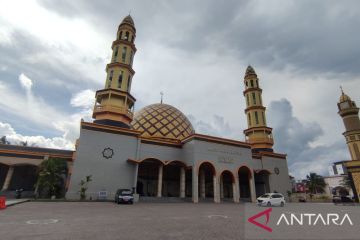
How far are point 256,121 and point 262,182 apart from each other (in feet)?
31.9

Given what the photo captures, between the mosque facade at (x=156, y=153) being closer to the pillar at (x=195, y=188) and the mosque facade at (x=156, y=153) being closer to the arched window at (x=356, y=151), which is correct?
the pillar at (x=195, y=188)

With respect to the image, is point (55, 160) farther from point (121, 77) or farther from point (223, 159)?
point (223, 159)

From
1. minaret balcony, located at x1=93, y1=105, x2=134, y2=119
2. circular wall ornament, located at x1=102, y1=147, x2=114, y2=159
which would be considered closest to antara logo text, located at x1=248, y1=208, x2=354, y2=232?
circular wall ornament, located at x1=102, y1=147, x2=114, y2=159

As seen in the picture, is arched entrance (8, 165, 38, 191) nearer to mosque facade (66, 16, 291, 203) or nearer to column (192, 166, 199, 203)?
mosque facade (66, 16, 291, 203)

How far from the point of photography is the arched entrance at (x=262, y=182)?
29766 mm

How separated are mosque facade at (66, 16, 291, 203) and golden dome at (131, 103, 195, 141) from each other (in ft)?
0.56

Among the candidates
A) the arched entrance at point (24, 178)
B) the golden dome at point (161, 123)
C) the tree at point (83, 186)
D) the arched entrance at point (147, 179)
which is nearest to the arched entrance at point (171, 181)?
the arched entrance at point (147, 179)

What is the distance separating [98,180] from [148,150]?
6.43 meters

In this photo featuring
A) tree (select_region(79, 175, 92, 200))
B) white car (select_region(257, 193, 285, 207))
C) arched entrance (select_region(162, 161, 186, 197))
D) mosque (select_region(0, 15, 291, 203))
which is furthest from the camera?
arched entrance (select_region(162, 161, 186, 197))

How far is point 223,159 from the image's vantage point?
80.7 feet

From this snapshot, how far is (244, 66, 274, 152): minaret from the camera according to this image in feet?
105

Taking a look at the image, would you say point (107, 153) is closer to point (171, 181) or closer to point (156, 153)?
point (156, 153)

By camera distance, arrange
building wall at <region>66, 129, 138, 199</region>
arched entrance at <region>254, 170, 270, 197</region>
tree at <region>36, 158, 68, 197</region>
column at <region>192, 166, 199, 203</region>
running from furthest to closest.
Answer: arched entrance at <region>254, 170, 270, 197</region> → column at <region>192, 166, 199, 203</region> → building wall at <region>66, 129, 138, 199</region> → tree at <region>36, 158, 68, 197</region>

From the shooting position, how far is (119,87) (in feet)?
80.3
